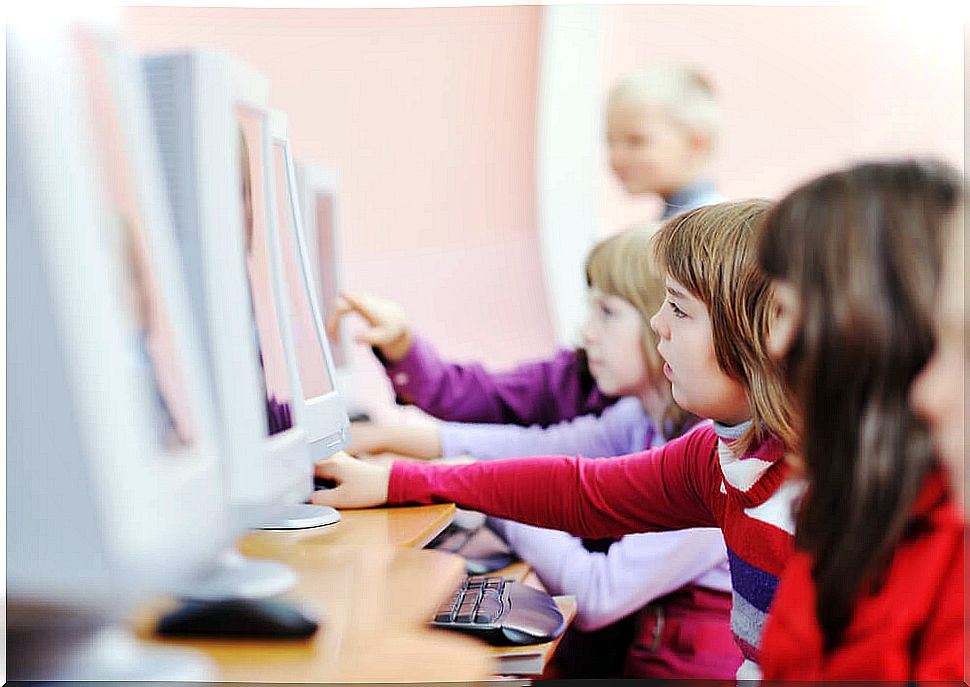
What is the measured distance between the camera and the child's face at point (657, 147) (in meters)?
2.14

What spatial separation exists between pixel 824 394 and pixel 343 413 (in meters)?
0.65

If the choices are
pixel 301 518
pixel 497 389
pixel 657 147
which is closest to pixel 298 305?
pixel 301 518

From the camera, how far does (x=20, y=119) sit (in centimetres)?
57

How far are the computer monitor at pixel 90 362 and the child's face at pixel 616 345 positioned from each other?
94 cm

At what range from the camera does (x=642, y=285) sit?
1.50 m

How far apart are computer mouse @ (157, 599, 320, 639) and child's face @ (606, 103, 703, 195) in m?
1.55

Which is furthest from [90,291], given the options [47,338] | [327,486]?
[327,486]

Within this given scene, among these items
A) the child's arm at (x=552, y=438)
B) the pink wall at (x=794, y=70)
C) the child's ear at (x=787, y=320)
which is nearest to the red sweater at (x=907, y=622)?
the child's ear at (x=787, y=320)

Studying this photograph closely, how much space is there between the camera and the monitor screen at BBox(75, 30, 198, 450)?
1.98 feet

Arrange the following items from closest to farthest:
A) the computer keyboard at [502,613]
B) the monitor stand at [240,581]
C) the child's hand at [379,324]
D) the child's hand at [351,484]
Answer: the monitor stand at [240,581] → the computer keyboard at [502,613] → the child's hand at [351,484] → the child's hand at [379,324]

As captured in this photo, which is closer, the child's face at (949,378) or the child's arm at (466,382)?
the child's face at (949,378)

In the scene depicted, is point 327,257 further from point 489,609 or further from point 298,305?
point 489,609

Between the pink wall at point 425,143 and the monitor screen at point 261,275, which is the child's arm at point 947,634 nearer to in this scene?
the monitor screen at point 261,275

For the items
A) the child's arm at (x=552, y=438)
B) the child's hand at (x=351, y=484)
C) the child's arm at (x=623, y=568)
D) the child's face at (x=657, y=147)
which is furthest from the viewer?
the child's face at (x=657, y=147)
